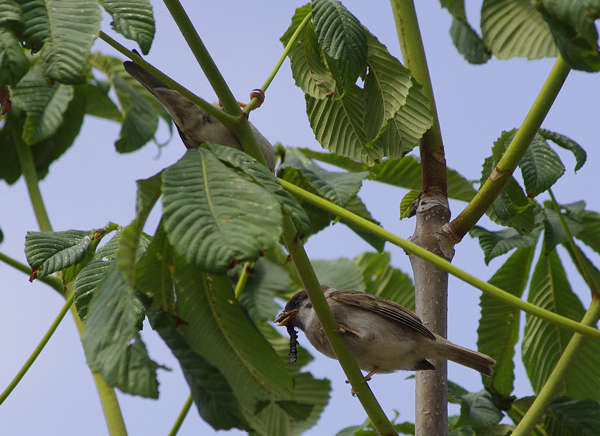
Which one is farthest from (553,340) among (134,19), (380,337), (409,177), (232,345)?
(134,19)

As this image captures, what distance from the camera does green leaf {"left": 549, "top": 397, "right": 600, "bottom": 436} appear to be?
236cm

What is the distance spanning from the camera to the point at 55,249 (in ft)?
6.38

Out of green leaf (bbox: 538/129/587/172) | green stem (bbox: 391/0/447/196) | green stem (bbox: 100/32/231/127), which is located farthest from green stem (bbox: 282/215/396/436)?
green leaf (bbox: 538/129/587/172)

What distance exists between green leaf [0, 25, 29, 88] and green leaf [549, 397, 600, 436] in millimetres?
2220

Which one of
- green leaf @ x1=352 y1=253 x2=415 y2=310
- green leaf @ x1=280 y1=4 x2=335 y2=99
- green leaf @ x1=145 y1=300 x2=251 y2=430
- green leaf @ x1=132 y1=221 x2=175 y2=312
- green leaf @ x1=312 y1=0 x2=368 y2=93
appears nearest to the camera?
green leaf @ x1=145 y1=300 x2=251 y2=430

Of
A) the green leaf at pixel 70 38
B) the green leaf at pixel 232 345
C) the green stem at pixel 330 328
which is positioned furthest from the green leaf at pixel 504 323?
the green leaf at pixel 70 38

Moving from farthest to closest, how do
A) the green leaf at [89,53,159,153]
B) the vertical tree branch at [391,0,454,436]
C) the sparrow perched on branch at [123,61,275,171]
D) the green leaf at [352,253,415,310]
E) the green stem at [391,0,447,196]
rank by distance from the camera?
the green leaf at [352,253,415,310], the green leaf at [89,53,159,153], the sparrow perched on branch at [123,61,275,171], the green stem at [391,0,447,196], the vertical tree branch at [391,0,454,436]

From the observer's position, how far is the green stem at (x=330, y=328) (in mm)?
1424

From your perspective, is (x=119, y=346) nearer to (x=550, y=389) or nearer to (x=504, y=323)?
(x=550, y=389)

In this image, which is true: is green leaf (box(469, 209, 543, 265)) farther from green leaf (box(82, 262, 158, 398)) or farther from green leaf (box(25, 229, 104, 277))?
green leaf (box(82, 262, 158, 398))

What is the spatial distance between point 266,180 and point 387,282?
2.52m

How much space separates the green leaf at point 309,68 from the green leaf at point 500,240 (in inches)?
39.6

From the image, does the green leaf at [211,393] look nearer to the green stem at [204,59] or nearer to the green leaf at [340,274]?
the green stem at [204,59]

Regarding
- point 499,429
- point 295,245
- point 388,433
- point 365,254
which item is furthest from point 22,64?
point 365,254
